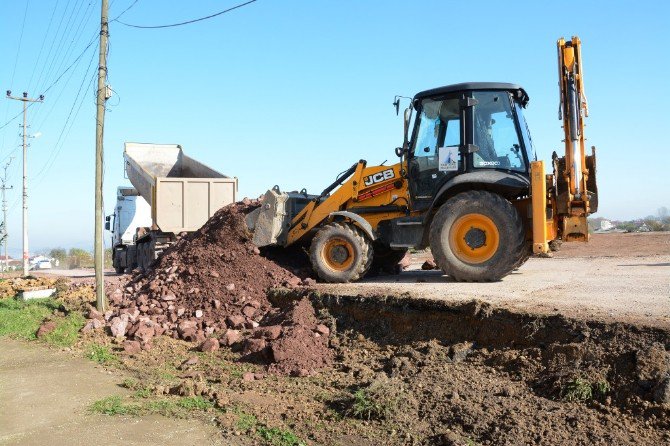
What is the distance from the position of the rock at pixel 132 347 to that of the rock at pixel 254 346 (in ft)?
5.71

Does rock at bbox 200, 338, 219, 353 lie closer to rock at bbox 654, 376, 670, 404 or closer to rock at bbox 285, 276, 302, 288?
rock at bbox 285, 276, 302, 288

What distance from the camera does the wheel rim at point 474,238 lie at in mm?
9031

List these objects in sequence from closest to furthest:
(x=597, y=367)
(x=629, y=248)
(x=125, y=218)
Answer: (x=597, y=367), (x=629, y=248), (x=125, y=218)

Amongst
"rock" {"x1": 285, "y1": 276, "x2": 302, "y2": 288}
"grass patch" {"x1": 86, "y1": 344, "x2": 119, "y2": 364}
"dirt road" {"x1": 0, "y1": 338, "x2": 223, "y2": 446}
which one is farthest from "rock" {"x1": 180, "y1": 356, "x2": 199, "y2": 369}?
"rock" {"x1": 285, "y1": 276, "x2": 302, "y2": 288}

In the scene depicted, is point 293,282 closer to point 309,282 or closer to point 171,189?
point 309,282

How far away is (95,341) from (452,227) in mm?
5829

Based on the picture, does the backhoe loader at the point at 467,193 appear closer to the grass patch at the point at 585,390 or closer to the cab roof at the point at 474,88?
the cab roof at the point at 474,88

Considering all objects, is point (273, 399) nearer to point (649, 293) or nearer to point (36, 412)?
point (36, 412)

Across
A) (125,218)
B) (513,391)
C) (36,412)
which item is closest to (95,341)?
(36,412)

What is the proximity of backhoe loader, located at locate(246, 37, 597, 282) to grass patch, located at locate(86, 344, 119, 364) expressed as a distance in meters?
3.51

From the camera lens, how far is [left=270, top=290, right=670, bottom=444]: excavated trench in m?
5.15

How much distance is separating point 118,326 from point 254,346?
112 inches

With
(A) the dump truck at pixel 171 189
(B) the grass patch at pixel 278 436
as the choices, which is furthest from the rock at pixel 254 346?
(A) the dump truck at pixel 171 189

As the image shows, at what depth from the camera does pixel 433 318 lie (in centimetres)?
752
